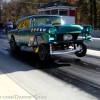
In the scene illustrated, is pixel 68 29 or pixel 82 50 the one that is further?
pixel 82 50

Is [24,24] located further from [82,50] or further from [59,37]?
[82,50]

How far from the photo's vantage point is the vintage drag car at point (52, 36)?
27.2 ft

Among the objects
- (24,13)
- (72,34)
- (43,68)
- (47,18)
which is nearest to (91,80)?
(43,68)

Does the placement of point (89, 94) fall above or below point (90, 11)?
below

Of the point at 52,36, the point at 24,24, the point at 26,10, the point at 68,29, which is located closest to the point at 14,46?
the point at 24,24

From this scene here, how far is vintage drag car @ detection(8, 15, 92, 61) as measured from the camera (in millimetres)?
8305

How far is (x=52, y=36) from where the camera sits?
27.0 ft

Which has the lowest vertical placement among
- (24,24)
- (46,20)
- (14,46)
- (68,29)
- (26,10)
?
(14,46)

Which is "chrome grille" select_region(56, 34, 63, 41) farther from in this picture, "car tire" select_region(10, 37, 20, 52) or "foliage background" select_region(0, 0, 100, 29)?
"foliage background" select_region(0, 0, 100, 29)

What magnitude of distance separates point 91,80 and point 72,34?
303 cm

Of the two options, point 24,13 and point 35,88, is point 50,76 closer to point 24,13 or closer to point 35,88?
point 35,88

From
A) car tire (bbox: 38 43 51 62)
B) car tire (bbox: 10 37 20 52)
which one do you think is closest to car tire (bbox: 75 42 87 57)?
car tire (bbox: 38 43 51 62)

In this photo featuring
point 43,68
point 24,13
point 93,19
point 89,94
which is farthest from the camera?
point 24,13

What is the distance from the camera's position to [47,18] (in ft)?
32.9
